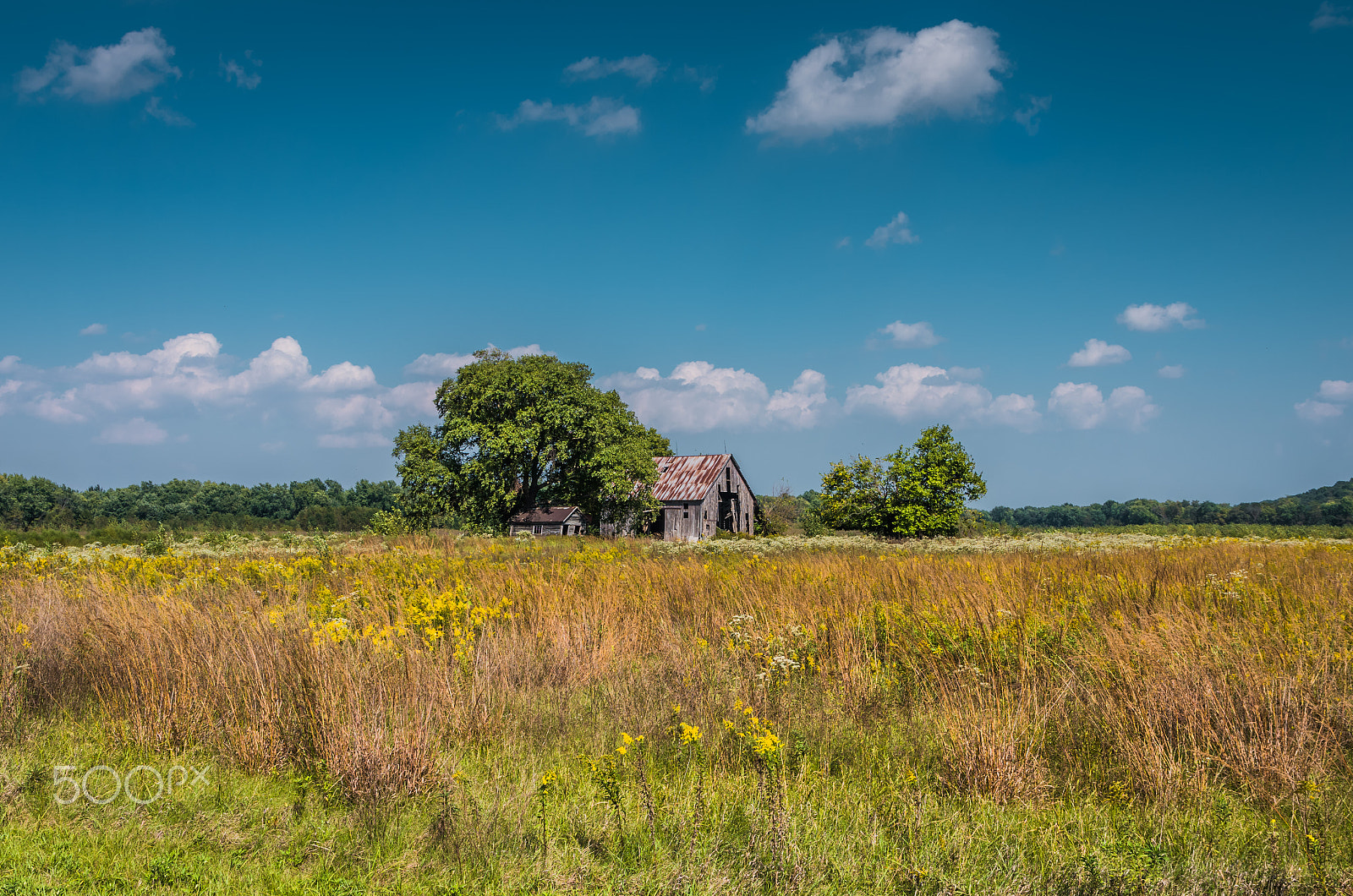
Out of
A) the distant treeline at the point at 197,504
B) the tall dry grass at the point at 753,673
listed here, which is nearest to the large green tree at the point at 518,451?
the distant treeline at the point at 197,504

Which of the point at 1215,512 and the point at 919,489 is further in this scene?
the point at 1215,512

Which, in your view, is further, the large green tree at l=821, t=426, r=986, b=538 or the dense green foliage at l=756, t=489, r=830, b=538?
the dense green foliage at l=756, t=489, r=830, b=538

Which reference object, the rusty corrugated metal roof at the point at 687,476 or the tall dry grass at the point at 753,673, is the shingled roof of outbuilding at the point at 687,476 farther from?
the tall dry grass at the point at 753,673

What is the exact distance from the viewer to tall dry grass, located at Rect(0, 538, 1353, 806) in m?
4.17

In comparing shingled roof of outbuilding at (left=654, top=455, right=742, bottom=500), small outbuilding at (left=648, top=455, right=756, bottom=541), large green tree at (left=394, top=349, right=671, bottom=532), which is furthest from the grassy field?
shingled roof of outbuilding at (left=654, top=455, right=742, bottom=500)

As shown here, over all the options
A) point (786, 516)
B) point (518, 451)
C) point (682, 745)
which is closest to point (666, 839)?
point (682, 745)

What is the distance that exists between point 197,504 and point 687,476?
266 feet

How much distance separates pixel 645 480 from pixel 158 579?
32176 mm

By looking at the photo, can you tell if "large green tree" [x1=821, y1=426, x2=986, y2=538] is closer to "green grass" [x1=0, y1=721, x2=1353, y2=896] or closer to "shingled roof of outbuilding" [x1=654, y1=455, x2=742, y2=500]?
"shingled roof of outbuilding" [x1=654, y1=455, x2=742, y2=500]

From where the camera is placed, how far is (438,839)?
3.48 metres

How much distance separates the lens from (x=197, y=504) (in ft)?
314

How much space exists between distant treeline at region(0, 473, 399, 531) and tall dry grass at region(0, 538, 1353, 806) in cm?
3333

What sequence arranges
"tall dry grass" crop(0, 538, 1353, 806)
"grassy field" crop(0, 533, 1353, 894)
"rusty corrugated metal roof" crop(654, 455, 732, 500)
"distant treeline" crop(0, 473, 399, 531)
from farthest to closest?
"rusty corrugated metal roof" crop(654, 455, 732, 500)
"distant treeline" crop(0, 473, 399, 531)
"tall dry grass" crop(0, 538, 1353, 806)
"grassy field" crop(0, 533, 1353, 894)

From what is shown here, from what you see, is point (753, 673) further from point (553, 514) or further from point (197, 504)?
point (197, 504)
